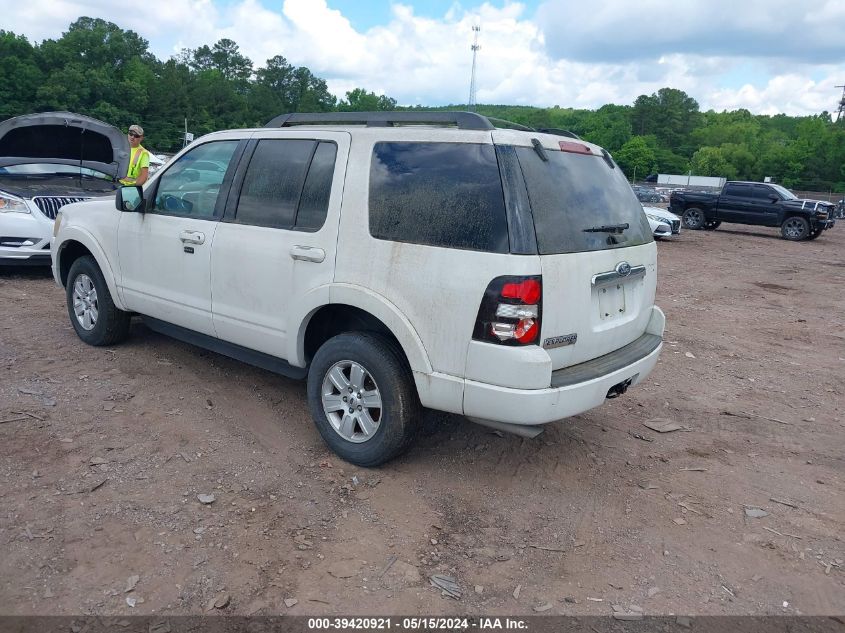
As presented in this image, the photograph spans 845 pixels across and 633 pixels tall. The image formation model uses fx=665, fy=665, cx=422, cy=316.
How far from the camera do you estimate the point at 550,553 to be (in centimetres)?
321

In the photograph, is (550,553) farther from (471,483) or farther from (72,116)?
(72,116)

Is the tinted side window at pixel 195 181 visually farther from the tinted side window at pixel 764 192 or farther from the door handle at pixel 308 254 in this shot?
the tinted side window at pixel 764 192

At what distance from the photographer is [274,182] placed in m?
4.22

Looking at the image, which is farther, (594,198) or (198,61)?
(198,61)

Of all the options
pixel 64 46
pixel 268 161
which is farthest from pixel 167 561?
pixel 64 46

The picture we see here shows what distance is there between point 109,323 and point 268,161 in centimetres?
226

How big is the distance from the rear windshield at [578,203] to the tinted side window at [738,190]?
20.1 m

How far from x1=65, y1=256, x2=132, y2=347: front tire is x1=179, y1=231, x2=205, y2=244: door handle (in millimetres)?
1242

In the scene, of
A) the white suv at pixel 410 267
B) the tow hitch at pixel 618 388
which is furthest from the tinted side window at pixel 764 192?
the tow hitch at pixel 618 388

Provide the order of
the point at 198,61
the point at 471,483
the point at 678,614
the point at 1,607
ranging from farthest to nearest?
the point at 198,61 < the point at 471,483 < the point at 678,614 < the point at 1,607

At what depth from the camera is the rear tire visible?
2267 centimetres

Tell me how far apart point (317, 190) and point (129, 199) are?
176cm

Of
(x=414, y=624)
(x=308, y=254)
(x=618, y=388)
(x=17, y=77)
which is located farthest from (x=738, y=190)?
(x=17, y=77)

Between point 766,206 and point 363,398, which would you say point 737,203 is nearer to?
point 766,206
